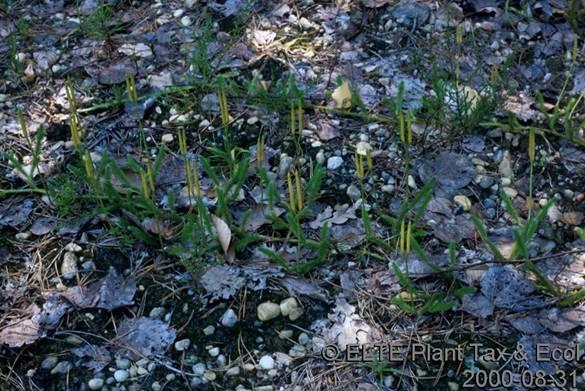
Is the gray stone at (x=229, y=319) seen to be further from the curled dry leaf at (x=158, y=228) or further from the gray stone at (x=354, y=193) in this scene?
the gray stone at (x=354, y=193)

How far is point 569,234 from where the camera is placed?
2301mm

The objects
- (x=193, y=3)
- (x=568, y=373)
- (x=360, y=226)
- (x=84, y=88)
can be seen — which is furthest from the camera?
(x=193, y=3)

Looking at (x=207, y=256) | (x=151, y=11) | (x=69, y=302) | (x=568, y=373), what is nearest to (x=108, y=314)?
(x=69, y=302)

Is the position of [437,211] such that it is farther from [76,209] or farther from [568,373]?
[76,209]

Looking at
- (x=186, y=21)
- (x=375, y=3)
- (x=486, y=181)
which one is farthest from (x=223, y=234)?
(x=375, y=3)

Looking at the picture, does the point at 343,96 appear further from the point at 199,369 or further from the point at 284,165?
the point at 199,369

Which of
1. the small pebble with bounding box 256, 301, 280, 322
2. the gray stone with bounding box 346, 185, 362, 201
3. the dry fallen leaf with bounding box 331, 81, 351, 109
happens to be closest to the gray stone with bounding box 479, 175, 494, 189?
the gray stone with bounding box 346, 185, 362, 201

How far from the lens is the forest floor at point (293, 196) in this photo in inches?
81.5

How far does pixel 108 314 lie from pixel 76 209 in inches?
16.1

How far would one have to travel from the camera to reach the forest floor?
2070 mm

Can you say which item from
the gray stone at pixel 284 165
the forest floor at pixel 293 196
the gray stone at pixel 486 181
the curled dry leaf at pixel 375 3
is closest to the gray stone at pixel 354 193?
the forest floor at pixel 293 196

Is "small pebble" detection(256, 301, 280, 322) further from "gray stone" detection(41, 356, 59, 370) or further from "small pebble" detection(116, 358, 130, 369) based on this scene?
"gray stone" detection(41, 356, 59, 370)
